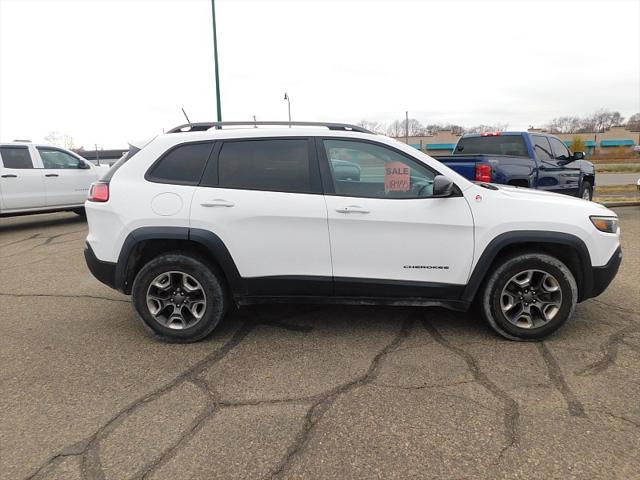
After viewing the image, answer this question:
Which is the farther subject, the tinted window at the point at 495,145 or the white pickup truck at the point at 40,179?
the white pickup truck at the point at 40,179

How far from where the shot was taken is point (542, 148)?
789 cm

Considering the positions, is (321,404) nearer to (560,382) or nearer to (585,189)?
(560,382)

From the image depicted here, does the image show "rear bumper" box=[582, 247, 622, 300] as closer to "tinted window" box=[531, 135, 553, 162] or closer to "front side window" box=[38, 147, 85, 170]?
"tinted window" box=[531, 135, 553, 162]

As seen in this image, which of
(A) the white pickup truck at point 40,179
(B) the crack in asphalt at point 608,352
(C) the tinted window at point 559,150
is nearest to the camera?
(B) the crack in asphalt at point 608,352

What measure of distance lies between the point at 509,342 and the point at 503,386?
751 millimetres

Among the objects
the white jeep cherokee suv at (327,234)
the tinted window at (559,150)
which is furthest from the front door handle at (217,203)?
the tinted window at (559,150)

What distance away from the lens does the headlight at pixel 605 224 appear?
3.44 metres

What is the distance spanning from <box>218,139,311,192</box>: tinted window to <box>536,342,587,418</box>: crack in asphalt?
223cm

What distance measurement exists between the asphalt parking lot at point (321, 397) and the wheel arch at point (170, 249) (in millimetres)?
549

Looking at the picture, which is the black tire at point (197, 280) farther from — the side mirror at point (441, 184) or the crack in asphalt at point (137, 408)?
the side mirror at point (441, 184)

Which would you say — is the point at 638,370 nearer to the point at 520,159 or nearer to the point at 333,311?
the point at 333,311

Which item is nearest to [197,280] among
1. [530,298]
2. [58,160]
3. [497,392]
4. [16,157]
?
[497,392]

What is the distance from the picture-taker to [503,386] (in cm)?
287

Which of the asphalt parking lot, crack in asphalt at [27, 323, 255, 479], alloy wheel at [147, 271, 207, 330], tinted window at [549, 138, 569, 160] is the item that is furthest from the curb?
alloy wheel at [147, 271, 207, 330]
